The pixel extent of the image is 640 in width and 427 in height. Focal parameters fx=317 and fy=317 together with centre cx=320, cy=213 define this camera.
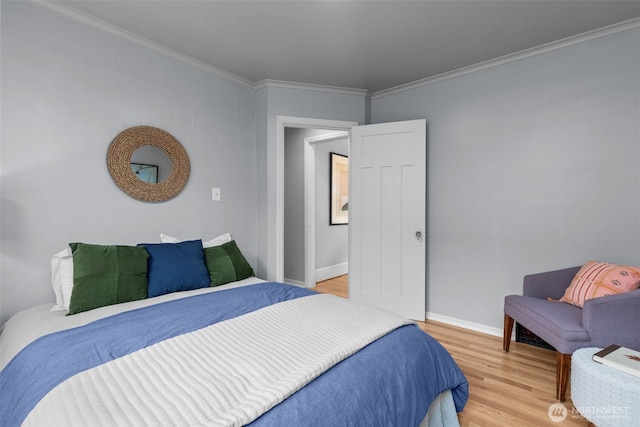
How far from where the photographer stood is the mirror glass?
2.47 metres

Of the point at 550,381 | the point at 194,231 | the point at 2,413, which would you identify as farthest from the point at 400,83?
the point at 2,413

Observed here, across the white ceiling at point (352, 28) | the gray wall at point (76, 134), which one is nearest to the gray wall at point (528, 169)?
the white ceiling at point (352, 28)

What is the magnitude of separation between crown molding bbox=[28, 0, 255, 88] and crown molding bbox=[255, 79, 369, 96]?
0.33 meters

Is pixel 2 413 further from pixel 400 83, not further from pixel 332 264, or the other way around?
pixel 332 264

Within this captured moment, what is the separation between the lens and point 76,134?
7.07 ft

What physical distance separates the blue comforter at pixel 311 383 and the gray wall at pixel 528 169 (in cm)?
158

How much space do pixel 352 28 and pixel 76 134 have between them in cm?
207

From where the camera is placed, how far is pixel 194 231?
9.39 ft

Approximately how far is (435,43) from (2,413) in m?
3.23

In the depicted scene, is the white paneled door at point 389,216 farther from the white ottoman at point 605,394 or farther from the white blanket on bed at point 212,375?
the white blanket on bed at point 212,375

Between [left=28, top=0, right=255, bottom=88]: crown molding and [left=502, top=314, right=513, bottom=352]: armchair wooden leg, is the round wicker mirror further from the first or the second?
[left=502, top=314, right=513, bottom=352]: armchair wooden leg

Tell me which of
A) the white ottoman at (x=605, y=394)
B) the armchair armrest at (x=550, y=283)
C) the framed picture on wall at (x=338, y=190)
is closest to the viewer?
the white ottoman at (x=605, y=394)

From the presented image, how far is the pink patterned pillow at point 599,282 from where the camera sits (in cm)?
199

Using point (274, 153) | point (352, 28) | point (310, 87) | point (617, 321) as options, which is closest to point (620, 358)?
point (617, 321)
